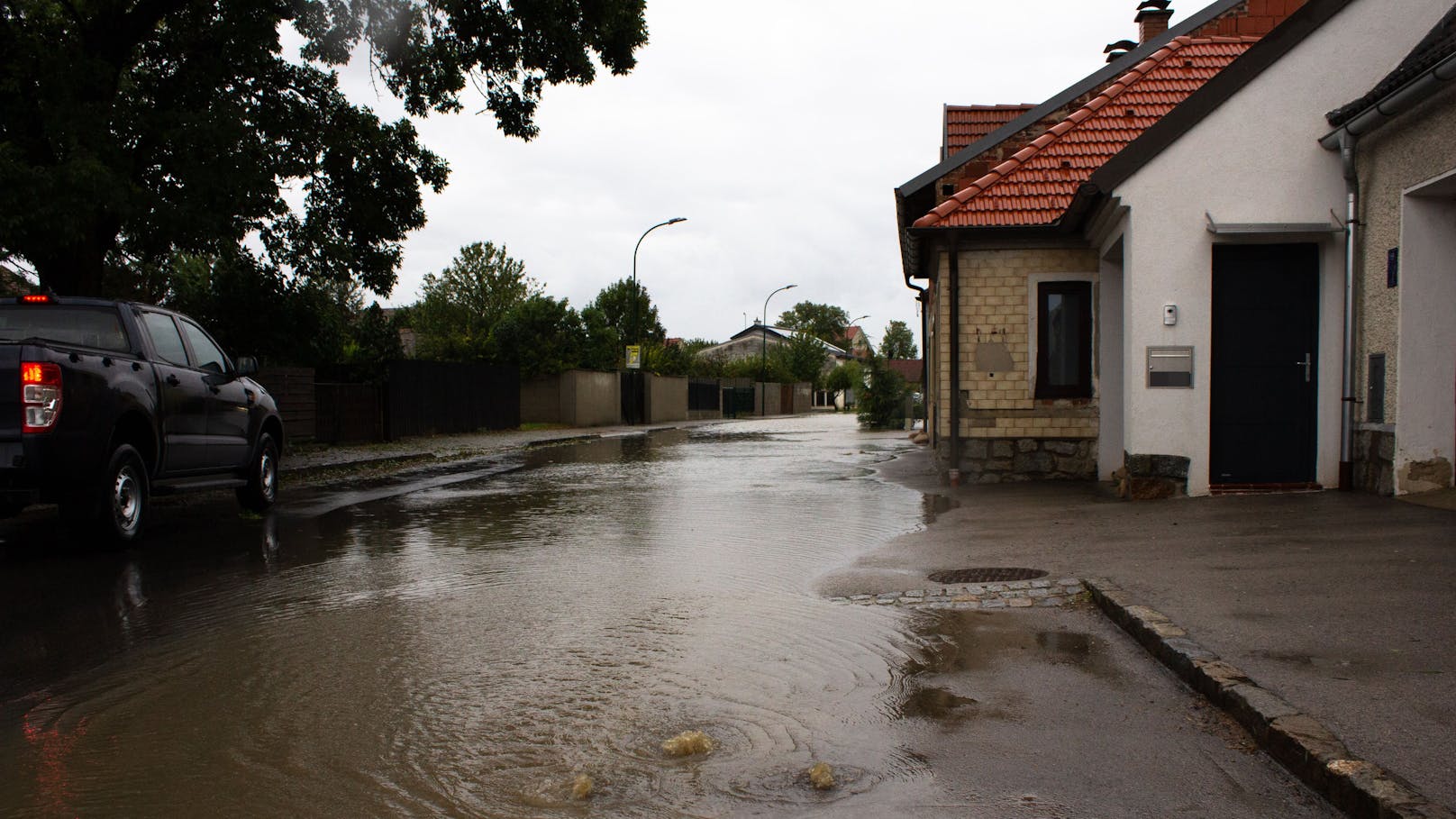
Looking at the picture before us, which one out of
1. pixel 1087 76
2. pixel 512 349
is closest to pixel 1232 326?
pixel 1087 76

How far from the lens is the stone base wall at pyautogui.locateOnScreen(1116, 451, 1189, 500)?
10.1m

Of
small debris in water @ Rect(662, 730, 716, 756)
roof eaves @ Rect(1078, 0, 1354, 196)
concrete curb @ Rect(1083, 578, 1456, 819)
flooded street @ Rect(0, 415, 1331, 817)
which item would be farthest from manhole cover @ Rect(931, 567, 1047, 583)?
roof eaves @ Rect(1078, 0, 1354, 196)

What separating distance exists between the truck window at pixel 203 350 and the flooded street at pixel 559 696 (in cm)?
A: 239

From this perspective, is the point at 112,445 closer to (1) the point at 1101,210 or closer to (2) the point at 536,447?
(1) the point at 1101,210

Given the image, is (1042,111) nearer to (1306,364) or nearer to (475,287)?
(1306,364)

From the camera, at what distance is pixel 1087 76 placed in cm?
1587

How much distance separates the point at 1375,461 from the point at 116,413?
1049 cm

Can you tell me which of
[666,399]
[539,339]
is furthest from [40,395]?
[666,399]

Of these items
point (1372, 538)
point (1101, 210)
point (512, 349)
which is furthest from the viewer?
point (512, 349)

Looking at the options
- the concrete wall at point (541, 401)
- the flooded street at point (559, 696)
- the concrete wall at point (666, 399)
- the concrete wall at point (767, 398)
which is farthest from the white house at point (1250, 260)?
the concrete wall at point (767, 398)

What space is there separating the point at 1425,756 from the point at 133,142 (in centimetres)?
1535

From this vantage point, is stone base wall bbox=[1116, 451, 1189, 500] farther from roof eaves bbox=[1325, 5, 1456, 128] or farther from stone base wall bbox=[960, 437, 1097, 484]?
roof eaves bbox=[1325, 5, 1456, 128]

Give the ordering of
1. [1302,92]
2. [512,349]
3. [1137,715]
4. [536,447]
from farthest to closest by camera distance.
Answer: [512,349] < [536,447] < [1302,92] < [1137,715]

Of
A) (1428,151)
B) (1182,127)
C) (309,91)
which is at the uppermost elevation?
(309,91)
